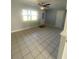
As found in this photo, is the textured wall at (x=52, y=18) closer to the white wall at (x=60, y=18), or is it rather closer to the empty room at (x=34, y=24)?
the empty room at (x=34, y=24)

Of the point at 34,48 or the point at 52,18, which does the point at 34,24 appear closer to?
the point at 52,18

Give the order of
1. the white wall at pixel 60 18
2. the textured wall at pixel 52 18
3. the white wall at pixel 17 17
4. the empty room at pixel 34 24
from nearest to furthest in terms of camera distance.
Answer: the empty room at pixel 34 24, the white wall at pixel 17 17, the white wall at pixel 60 18, the textured wall at pixel 52 18

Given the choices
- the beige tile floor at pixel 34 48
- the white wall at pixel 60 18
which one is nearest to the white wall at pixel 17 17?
the beige tile floor at pixel 34 48

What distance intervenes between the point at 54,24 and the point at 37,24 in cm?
231

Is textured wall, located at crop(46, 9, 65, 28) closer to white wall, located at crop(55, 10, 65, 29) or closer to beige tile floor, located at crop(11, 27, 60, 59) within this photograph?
white wall, located at crop(55, 10, 65, 29)

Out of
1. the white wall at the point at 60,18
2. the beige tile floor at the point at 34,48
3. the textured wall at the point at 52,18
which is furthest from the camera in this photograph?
the textured wall at the point at 52,18

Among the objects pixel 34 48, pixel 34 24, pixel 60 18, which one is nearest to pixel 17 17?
pixel 34 24

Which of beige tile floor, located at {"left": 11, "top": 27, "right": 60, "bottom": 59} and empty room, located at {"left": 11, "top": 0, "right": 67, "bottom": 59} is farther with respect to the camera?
empty room, located at {"left": 11, "top": 0, "right": 67, "bottom": 59}

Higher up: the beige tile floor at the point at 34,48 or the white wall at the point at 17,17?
the white wall at the point at 17,17

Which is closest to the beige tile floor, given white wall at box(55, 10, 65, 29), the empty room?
the empty room
